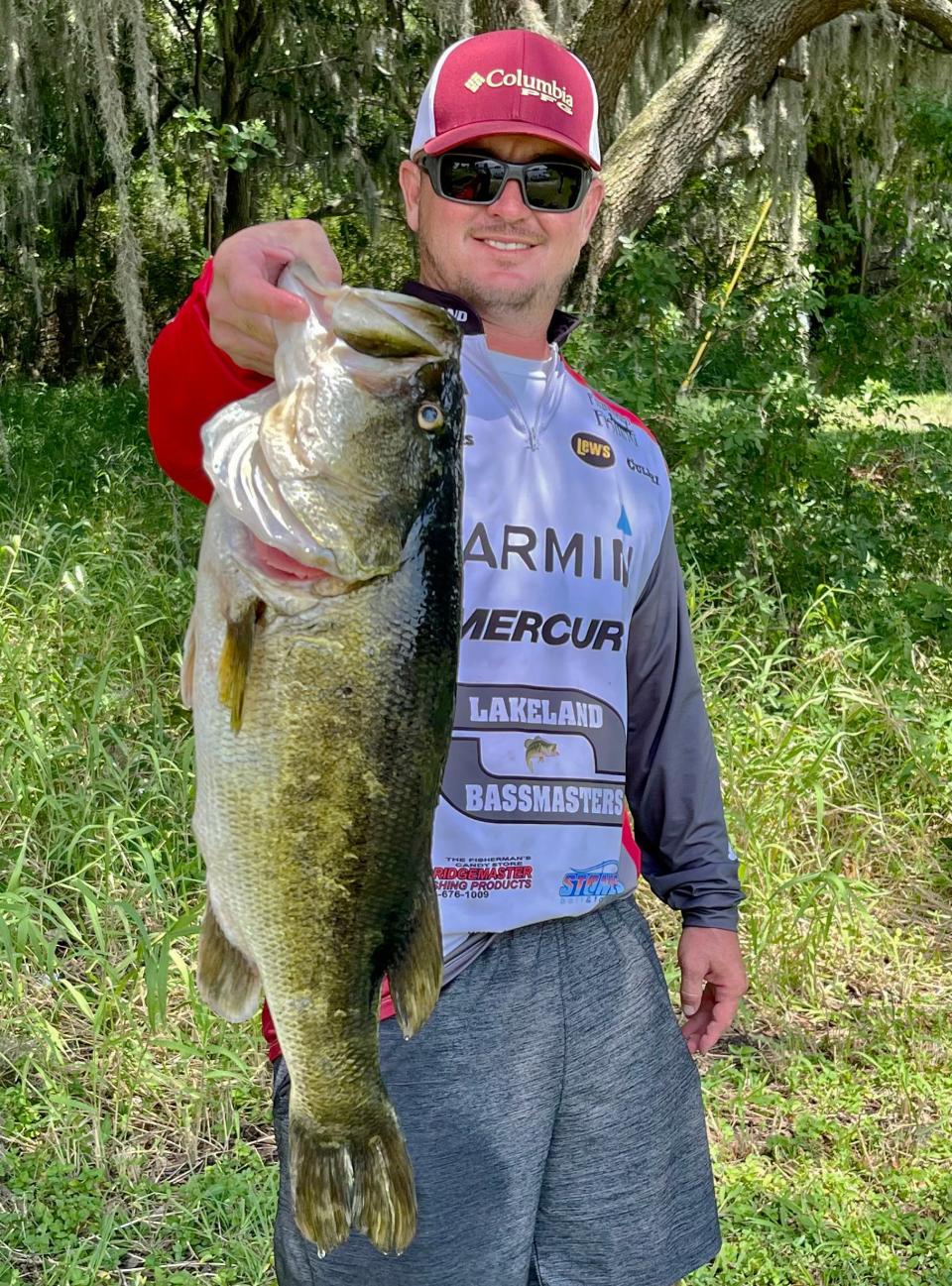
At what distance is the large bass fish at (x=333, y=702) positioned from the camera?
1.36 metres

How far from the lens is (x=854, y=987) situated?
409 centimetres

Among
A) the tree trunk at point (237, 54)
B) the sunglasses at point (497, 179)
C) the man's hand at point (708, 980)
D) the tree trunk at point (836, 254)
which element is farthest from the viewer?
the tree trunk at point (237, 54)

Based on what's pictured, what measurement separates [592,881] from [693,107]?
18.2ft

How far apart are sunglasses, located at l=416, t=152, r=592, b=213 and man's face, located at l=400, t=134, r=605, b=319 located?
0.01 m

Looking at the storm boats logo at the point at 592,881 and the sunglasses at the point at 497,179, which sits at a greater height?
the sunglasses at the point at 497,179

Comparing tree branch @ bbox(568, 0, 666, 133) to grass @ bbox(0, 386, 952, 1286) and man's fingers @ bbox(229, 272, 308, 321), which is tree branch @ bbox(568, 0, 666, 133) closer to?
grass @ bbox(0, 386, 952, 1286)

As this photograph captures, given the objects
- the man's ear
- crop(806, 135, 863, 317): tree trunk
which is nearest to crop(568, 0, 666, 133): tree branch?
crop(806, 135, 863, 317): tree trunk

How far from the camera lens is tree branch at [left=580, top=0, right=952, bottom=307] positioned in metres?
6.25

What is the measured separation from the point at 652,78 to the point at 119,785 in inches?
259

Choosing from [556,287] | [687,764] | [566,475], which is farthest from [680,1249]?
[556,287]

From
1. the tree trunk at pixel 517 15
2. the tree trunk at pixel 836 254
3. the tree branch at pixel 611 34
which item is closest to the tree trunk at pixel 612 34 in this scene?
the tree branch at pixel 611 34

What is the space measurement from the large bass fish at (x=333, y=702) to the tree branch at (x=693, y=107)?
5040 mm

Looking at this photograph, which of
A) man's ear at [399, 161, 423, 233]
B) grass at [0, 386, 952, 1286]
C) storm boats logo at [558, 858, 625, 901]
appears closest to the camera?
storm boats logo at [558, 858, 625, 901]

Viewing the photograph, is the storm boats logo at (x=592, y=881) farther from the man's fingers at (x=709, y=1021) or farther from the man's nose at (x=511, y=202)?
the man's nose at (x=511, y=202)
